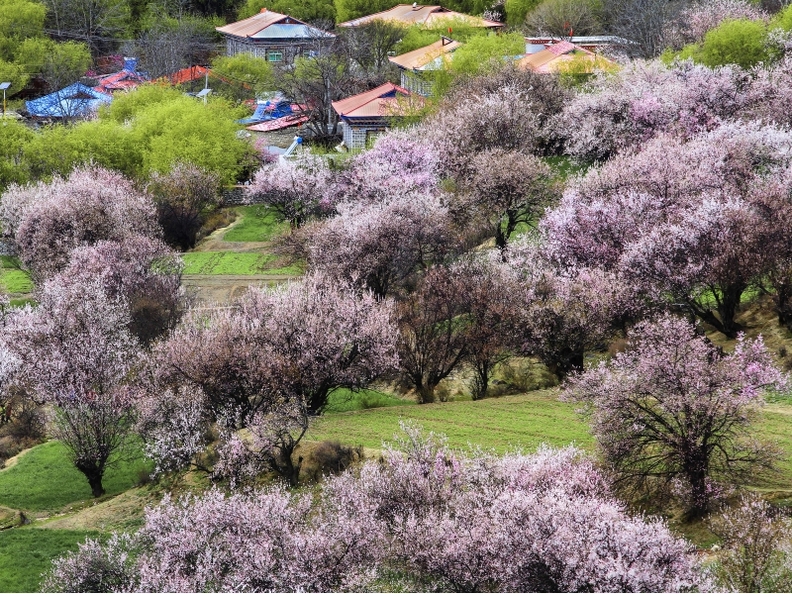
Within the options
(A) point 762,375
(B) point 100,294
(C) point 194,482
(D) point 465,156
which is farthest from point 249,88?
(A) point 762,375

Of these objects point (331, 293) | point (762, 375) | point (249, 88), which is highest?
point (762, 375)

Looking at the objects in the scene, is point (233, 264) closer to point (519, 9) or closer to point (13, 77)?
point (13, 77)

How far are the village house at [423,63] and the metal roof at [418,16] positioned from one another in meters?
12.3

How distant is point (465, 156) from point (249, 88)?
46190 millimetres

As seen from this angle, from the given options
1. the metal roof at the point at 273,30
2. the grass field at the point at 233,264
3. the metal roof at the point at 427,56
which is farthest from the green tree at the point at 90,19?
the grass field at the point at 233,264

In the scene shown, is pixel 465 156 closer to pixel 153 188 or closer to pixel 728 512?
pixel 153 188

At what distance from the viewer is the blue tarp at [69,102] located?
9644 centimetres

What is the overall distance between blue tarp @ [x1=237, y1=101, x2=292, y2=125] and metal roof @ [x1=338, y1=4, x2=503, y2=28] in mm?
16462

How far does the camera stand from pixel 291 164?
2576 inches

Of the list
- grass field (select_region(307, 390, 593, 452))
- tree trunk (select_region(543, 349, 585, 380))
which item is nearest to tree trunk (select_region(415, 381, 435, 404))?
grass field (select_region(307, 390, 593, 452))

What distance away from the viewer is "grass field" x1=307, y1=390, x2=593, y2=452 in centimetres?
3381

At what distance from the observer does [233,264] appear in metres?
60.3

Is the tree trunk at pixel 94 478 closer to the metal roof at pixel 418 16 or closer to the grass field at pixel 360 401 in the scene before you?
the grass field at pixel 360 401

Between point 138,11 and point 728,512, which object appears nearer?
point 728,512
